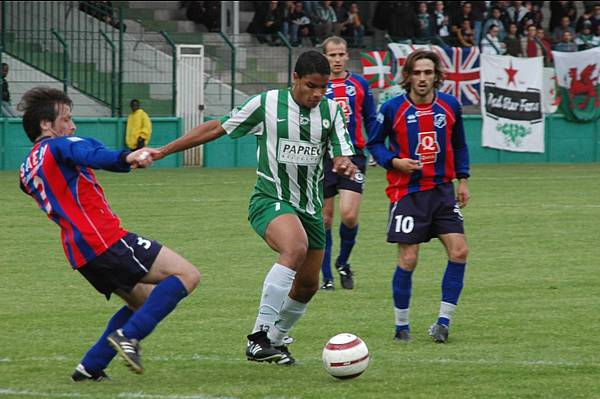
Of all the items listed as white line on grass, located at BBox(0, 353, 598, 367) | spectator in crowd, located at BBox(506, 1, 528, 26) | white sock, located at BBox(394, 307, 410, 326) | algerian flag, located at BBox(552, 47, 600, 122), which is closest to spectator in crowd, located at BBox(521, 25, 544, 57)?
algerian flag, located at BBox(552, 47, 600, 122)

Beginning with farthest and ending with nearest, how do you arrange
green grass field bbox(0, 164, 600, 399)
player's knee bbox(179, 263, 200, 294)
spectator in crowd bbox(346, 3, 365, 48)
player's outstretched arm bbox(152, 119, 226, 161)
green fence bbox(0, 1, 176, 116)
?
spectator in crowd bbox(346, 3, 365, 48)
green fence bbox(0, 1, 176, 116)
player's outstretched arm bbox(152, 119, 226, 161)
green grass field bbox(0, 164, 600, 399)
player's knee bbox(179, 263, 200, 294)

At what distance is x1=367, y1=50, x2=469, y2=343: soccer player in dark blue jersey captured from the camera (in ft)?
26.8

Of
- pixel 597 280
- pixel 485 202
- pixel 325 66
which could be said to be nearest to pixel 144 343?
pixel 325 66

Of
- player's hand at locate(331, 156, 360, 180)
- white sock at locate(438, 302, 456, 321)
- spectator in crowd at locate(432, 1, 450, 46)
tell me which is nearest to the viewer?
player's hand at locate(331, 156, 360, 180)

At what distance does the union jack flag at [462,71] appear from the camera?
2802 centimetres

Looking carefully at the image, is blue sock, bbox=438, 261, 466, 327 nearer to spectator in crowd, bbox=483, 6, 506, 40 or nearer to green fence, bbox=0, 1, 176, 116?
green fence, bbox=0, 1, 176, 116

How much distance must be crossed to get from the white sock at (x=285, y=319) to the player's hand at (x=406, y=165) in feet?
3.96

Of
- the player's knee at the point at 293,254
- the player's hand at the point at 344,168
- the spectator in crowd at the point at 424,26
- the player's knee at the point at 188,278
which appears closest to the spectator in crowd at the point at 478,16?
the spectator in crowd at the point at 424,26

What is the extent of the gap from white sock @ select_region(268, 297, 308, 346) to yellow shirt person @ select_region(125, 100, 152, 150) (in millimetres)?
18272

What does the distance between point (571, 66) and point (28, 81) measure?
1246 cm

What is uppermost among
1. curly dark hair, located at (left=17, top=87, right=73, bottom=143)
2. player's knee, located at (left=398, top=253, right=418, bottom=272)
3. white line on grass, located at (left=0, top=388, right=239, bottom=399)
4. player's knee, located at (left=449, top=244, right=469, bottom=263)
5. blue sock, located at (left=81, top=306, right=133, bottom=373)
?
curly dark hair, located at (left=17, top=87, right=73, bottom=143)

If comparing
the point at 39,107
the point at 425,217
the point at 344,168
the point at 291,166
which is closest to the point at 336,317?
the point at 425,217

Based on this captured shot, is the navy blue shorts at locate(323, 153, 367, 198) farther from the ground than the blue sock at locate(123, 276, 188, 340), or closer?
farther from the ground

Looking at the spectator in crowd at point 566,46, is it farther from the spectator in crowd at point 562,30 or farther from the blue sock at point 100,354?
the blue sock at point 100,354
